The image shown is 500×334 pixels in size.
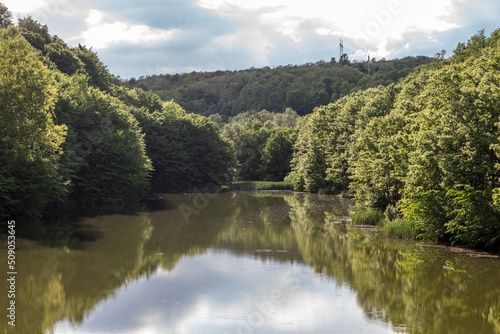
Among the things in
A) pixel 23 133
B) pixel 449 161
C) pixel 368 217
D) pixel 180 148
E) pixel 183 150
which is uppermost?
pixel 180 148

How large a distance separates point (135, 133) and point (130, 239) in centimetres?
2844

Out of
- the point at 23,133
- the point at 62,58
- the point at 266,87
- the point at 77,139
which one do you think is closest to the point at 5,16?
the point at 62,58

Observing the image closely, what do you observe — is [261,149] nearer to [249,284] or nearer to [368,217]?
[368,217]

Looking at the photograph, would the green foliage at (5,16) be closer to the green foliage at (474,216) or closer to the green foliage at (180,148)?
the green foliage at (180,148)

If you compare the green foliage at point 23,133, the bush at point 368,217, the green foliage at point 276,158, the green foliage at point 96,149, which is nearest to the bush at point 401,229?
the bush at point 368,217

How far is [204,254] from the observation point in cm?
2505

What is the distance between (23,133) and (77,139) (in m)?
14.7

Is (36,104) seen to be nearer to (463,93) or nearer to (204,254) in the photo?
(204,254)

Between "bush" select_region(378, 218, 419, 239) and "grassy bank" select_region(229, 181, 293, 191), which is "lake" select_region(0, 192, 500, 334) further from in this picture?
"grassy bank" select_region(229, 181, 293, 191)

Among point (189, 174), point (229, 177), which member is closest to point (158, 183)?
point (189, 174)

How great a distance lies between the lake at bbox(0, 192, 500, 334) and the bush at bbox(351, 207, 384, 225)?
1955 mm

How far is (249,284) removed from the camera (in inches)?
739

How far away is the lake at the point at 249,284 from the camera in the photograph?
14211 mm

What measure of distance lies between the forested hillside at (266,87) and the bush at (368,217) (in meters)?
88.8
